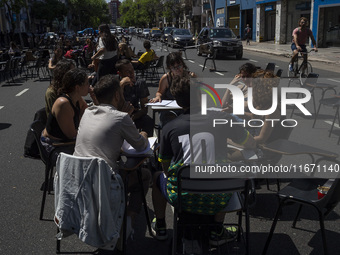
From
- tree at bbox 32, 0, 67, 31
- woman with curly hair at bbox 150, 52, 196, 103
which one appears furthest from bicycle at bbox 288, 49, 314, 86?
tree at bbox 32, 0, 67, 31

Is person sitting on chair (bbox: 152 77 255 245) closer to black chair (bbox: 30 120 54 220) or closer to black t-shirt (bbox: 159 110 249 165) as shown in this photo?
black t-shirt (bbox: 159 110 249 165)

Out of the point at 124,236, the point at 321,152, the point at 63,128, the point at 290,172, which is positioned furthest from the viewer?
the point at 290,172

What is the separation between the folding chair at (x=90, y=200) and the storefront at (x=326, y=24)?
98.0 ft

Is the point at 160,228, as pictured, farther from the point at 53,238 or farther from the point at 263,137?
the point at 263,137

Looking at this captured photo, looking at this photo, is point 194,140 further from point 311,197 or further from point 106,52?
point 106,52

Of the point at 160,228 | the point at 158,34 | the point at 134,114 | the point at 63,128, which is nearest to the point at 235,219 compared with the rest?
the point at 160,228

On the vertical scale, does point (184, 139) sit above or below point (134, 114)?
above

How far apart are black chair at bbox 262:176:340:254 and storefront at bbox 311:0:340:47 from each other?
94.3 feet

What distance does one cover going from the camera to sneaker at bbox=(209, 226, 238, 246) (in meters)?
3.72

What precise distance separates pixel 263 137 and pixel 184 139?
1442 millimetres

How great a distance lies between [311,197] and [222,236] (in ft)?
2.86

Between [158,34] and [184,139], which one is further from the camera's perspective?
[158,34]

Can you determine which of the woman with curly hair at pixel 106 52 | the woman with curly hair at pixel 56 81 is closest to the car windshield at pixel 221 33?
the woman with curly hair at pixel 106 52

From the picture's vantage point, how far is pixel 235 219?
442 centimetres
